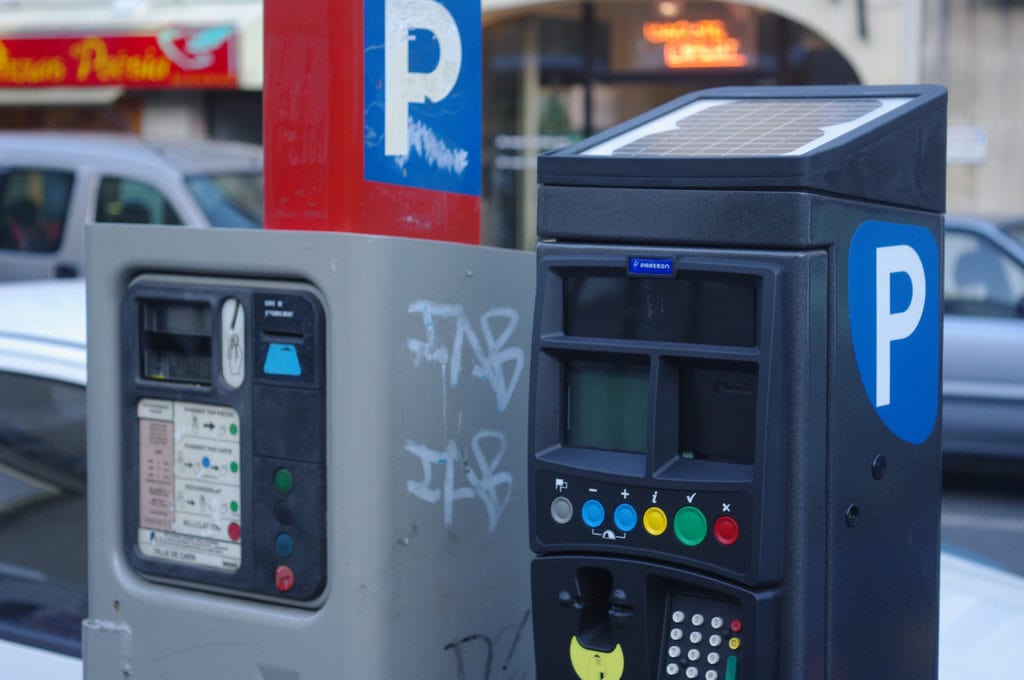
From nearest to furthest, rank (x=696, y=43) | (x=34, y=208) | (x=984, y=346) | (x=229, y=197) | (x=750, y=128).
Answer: (x=750, y=128), (x=984, y=346), (x=229, y=197), (x=34, y=208), (x=696, y=43)

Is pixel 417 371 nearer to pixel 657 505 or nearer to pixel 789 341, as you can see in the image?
pixel 657 505

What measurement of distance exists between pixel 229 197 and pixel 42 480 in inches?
191

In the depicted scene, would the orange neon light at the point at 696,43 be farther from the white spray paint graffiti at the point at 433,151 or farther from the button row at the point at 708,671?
the button row at the point at 708,671

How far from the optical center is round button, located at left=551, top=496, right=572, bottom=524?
2139 mm

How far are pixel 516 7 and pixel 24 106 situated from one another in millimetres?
6275

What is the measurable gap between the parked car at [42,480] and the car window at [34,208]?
5.33 metres

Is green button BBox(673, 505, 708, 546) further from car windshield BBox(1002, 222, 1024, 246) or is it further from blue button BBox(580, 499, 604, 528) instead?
car windshield BBox(1002, 222, 1024, 246)

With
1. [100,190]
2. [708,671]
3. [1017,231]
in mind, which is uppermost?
[100,190]

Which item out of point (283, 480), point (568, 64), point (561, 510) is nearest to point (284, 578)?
point (283, 480)

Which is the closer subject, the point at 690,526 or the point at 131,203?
the point at 690,526

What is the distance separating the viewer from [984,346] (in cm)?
780

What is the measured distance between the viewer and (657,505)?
2062 mm

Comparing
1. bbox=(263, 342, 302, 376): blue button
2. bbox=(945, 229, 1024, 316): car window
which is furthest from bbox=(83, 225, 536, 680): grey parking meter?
bbox=(945, 229, 1024, 316): car window

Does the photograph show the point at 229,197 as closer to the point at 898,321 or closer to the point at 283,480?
the point at 283,480
